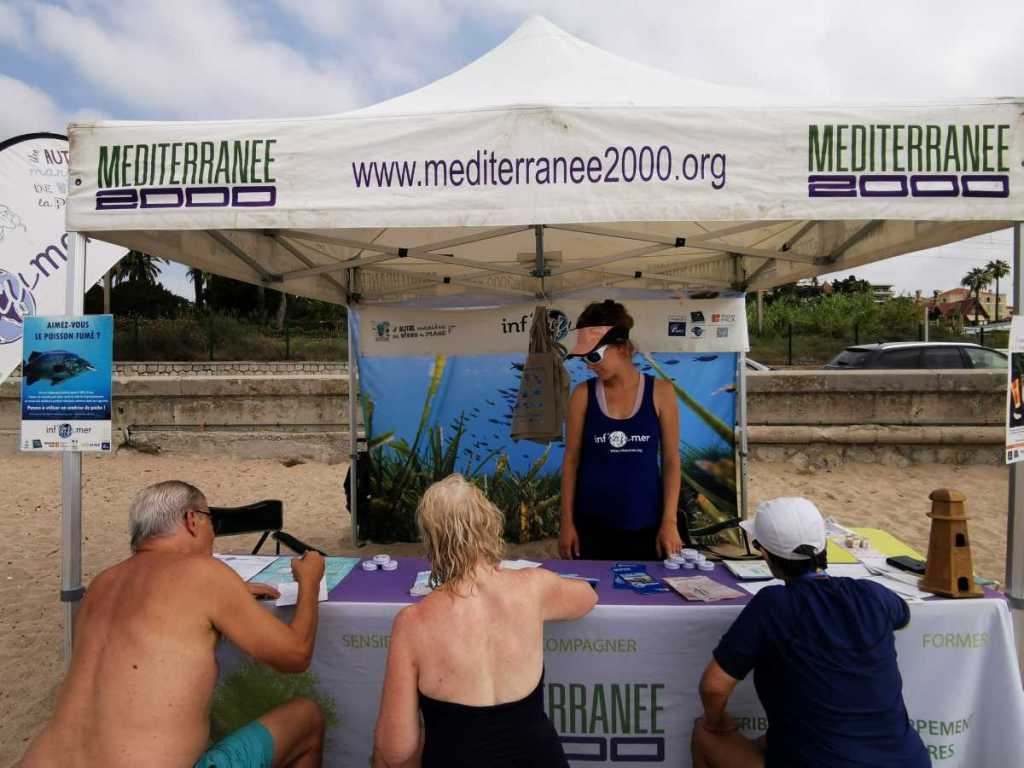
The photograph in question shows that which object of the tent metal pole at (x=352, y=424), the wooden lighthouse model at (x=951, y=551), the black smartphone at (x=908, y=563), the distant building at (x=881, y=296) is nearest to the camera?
the wooden lighthouse model at (x=951, y=551)

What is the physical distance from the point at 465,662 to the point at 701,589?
110 cm

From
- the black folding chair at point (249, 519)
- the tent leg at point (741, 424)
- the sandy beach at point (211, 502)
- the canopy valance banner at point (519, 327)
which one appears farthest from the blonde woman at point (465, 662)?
the tent leg at point (741, 424)

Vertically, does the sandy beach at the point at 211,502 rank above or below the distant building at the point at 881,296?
below

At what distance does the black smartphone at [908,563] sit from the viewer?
2.46 metres

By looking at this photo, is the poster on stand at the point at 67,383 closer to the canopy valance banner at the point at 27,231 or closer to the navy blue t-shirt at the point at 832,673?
the canopy valance banner at the point at 27,231

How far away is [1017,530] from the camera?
2410mm

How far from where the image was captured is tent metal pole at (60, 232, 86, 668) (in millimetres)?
2514

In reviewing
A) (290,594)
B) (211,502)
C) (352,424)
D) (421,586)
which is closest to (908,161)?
(421,586)

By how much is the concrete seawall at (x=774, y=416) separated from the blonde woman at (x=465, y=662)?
25.4 feet

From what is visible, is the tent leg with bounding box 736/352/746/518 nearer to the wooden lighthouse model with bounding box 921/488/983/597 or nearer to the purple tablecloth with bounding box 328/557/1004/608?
the purple tablecloth with bounding box 328/557/1004/608

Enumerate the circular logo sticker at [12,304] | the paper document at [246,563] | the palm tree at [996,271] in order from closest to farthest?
the paper document at [246,563] < the circular logo sticker at [12,304] < the palm tree at [996,271]

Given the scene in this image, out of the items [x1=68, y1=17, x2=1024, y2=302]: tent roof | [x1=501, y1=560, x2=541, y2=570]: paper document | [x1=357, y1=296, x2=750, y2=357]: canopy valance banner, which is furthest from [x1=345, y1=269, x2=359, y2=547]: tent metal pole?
[x1=501, y1=560, x2=541, y2=570]: paper document

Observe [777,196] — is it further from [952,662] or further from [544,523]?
[544,523]

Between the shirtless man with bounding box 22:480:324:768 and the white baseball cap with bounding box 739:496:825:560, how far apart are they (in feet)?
4.53
